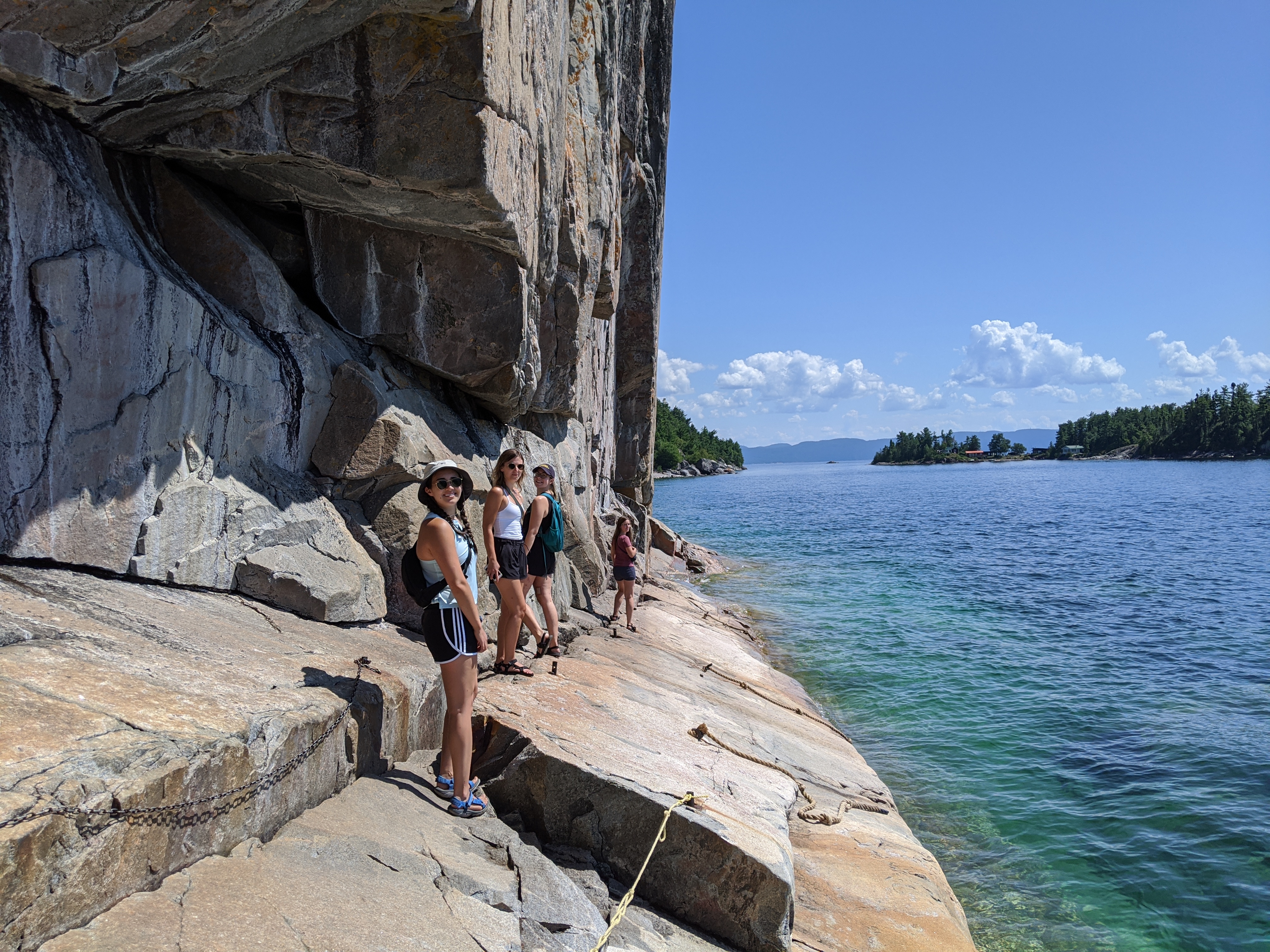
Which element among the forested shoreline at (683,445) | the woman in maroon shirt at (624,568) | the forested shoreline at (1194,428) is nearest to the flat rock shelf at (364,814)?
the woman in maroon shirt at (624,568)

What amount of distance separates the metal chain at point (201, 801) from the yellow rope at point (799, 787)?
3996 millimetres

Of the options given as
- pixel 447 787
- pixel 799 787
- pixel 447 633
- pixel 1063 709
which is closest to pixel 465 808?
pixel 447 787

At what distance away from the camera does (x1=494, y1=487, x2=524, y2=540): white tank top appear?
25.9ft

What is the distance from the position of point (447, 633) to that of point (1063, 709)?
13573 millimetres

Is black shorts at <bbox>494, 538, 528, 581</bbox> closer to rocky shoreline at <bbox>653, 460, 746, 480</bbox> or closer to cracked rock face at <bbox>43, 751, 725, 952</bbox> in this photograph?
cracked rock face at <bbox>43, 751, 725, 952</bbox>

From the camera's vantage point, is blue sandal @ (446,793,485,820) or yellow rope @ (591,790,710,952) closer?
yellow rope @ (591,790,710,952)

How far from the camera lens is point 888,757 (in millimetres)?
12086

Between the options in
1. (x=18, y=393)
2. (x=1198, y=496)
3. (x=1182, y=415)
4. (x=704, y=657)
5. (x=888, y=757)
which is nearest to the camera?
(x=18, y=393)

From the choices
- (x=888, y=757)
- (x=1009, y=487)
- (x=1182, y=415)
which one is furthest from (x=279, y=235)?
(x=1182, y=415)

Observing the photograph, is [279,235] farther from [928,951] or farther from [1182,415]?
[1182,415]

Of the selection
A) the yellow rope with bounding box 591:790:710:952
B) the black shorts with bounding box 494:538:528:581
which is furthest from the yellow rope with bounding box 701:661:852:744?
the yellow rope with bounding box 591:790:710:952

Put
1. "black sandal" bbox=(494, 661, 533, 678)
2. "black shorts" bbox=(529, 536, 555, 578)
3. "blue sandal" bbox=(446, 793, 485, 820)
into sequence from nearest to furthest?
"blue sandal" bbox=(446, 793, 485, 820), "black sandal" bbox=(494, 661, 533, 678), "black shorts" bbox=(529, 536, 555, 578)

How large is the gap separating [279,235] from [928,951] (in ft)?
31.9

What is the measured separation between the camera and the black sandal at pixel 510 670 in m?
7.74
